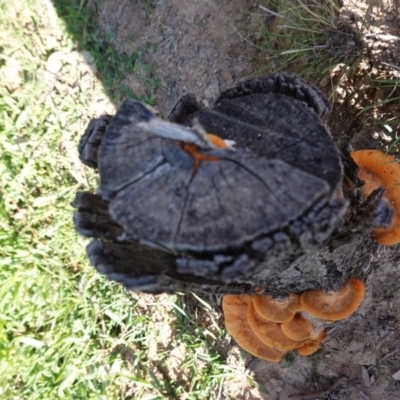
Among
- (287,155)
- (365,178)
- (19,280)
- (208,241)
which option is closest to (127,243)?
(208,241)

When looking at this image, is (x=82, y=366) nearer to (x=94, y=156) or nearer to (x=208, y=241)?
(x=94, y=156)

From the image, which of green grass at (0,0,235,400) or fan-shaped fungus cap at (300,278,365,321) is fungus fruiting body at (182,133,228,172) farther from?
green grass at (0,0,235,400)

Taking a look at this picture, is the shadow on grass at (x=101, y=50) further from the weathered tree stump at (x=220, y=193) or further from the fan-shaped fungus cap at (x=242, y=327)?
the weathered tree stump at (x=220, y=193)

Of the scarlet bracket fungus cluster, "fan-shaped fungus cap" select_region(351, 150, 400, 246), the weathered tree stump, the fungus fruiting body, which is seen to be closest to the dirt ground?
the scarlet bracket fungus cluster

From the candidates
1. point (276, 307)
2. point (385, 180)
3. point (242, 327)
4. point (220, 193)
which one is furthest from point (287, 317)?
point (220, 193)

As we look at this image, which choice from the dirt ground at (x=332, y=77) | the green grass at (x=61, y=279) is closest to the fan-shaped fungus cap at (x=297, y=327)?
the dirt ground at (x=332, y=77)

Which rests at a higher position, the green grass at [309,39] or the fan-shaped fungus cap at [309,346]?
the green grass at [309,39]
